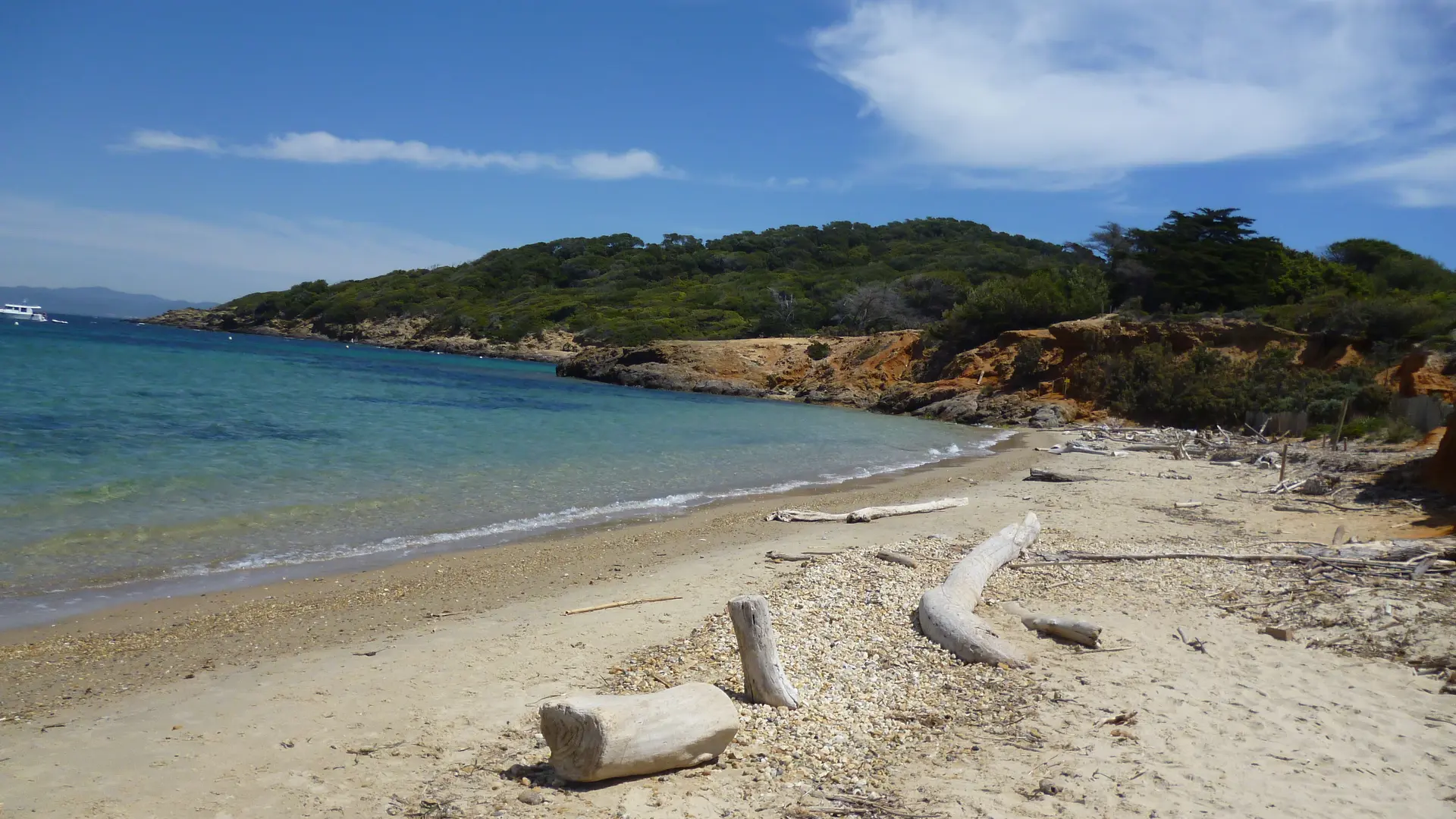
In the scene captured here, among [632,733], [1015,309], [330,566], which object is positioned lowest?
[330,566]

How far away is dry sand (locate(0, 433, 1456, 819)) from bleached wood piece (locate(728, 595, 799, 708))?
0.38 feet

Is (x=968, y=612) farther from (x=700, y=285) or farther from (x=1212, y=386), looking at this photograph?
(x=700, y=285)

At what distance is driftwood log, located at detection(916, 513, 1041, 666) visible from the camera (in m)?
5.88

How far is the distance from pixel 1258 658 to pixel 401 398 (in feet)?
91.5

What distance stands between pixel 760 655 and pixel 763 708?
0.30 metres

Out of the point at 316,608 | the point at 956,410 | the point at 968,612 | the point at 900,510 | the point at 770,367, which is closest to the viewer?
the point at 968,612

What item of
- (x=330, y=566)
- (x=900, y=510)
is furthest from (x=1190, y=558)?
(x=330, y=566)

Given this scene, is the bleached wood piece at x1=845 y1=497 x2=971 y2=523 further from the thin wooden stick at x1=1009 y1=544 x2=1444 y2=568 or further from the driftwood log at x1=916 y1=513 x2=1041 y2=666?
the thin wooden stick at x1=1009 y1=544 x2=1444 y2=568

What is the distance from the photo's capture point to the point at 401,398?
29.7m

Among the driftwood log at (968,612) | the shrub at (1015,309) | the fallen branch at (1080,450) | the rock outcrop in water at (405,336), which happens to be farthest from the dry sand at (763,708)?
the rock outcrop in water at (405,336)

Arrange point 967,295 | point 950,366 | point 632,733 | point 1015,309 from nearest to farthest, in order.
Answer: point 632,733 < point 950,366 < point 1015,309 < point 967,295

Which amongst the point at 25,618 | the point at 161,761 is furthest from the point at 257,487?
the point at 161,761

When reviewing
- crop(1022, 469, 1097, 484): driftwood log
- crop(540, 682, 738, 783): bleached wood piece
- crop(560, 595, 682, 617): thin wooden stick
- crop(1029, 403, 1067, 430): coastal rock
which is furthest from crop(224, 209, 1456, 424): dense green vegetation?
crop(540, 682, 738, 783): bleached wood piece

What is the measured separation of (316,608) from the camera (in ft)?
24.4
